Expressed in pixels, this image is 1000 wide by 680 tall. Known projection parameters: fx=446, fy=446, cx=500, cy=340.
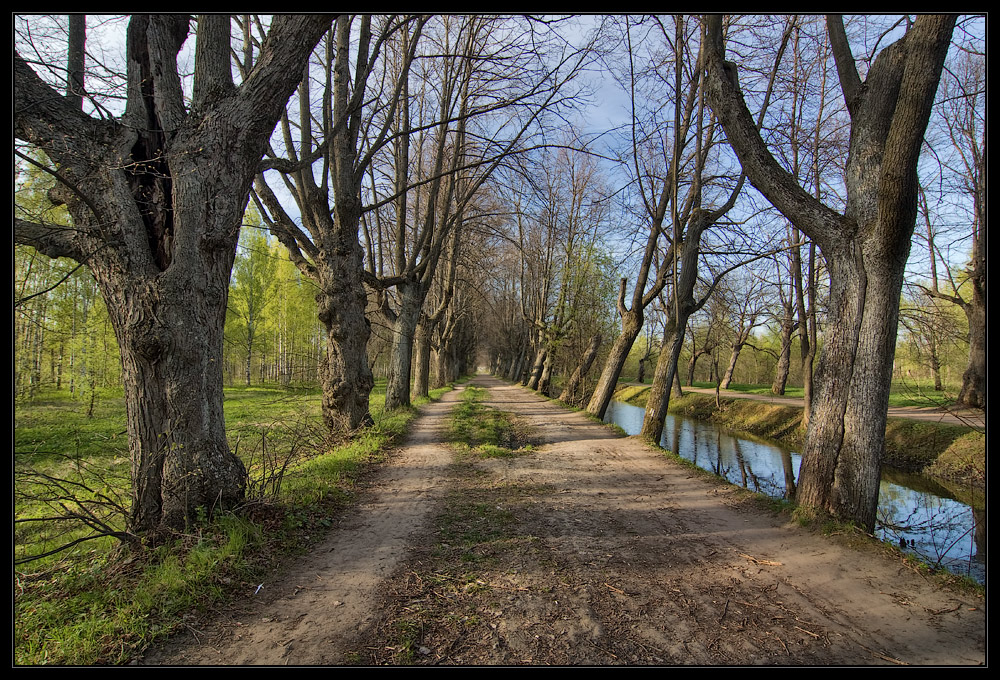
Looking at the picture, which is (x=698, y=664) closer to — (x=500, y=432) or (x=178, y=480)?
(x=178, y=480)

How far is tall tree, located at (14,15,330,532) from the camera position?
358cm

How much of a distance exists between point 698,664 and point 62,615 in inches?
139

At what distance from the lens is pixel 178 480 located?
3619 millimetres

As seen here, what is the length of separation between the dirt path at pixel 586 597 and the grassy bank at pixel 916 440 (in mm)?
5414

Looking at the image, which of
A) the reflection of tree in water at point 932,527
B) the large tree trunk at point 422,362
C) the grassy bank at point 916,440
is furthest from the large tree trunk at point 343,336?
the grassy bank at point 916,440

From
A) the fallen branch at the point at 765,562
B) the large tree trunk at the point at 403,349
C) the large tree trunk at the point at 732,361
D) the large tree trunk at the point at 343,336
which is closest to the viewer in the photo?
the fallen branch at the point at 765,562

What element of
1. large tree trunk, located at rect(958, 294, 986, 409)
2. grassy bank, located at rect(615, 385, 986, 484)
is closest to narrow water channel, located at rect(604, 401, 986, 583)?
grassy bank, located at rect(615, 385, 986, 484)

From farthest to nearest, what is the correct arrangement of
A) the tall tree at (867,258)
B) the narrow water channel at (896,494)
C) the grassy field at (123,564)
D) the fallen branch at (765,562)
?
1. the narrow water channel at (896,494)
2. the tall tree at (867,258)
3. the fallen branch at (765,562)
4. the grassy field at (123,564)

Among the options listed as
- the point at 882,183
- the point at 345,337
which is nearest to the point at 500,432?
the point at 345,337

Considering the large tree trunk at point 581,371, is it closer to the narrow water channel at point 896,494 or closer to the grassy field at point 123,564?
the narrow water channel at point 896,494

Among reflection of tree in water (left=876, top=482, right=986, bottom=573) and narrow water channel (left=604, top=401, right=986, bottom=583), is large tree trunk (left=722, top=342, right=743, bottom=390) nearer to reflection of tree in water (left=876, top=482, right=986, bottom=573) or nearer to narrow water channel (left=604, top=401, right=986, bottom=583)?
narrow water channel (left=604, top=401, right=986, bottom=583)

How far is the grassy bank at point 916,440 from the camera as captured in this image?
31.5 ft

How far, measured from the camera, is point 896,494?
858 cm

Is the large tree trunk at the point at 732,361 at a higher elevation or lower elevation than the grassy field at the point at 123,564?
higher
